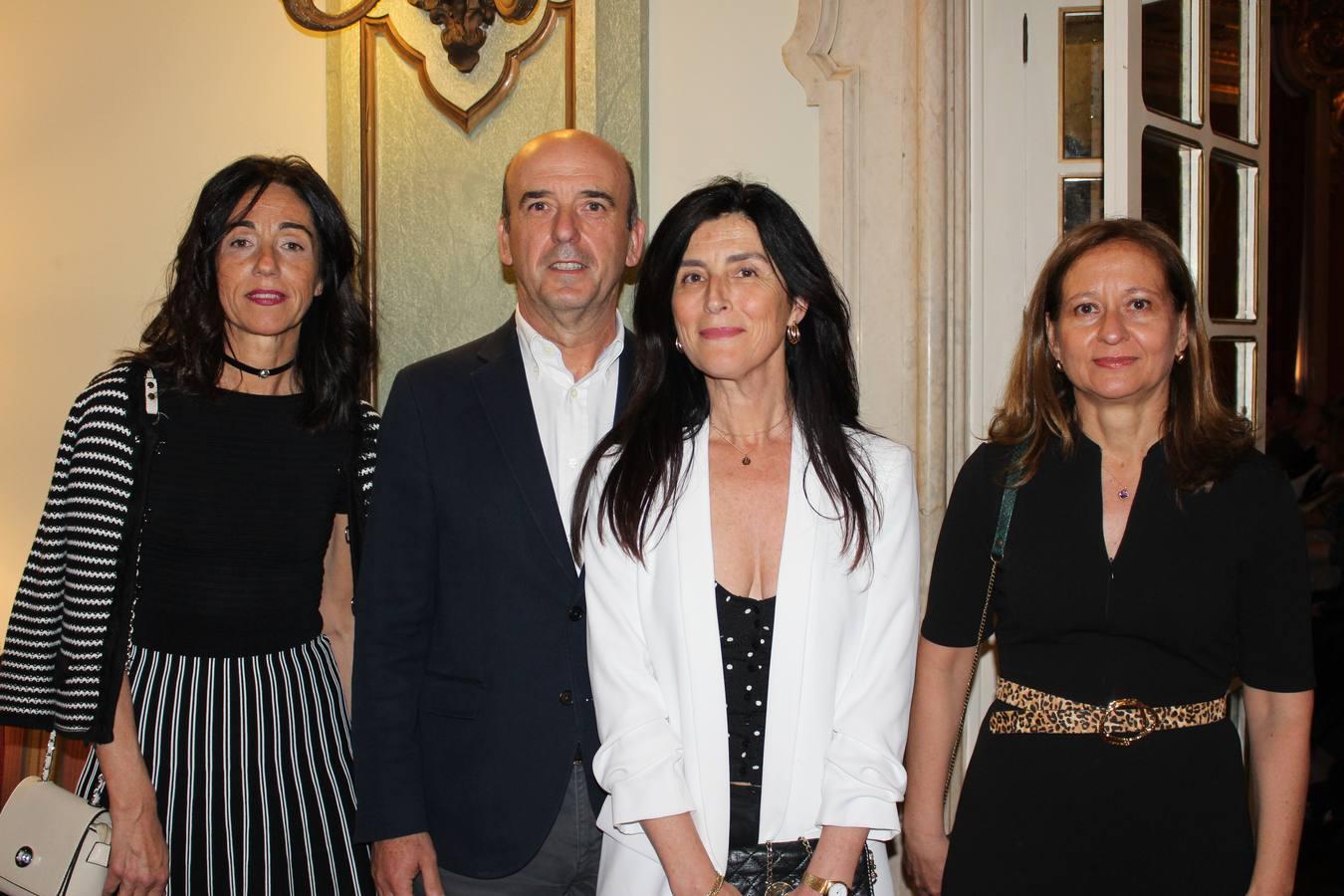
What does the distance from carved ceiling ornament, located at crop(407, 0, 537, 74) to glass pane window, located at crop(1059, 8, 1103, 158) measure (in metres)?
1.49

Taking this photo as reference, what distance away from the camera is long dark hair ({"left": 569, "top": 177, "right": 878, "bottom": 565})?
194 centimetres

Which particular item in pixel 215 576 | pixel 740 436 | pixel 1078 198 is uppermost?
pixel 1078 198

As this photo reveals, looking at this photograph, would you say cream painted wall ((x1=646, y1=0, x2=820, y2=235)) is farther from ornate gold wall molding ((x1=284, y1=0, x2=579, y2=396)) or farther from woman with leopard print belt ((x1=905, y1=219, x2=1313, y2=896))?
woman with leopard print belt ((x1=905, y1=219, x2=1313, y2=896))

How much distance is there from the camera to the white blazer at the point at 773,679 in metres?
1.83

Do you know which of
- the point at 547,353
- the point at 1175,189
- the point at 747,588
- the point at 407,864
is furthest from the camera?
the point at 1175,189

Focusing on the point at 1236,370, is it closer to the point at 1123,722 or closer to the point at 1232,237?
the point at 1232,237

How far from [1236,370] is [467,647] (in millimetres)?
1861

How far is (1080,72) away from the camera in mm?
2938

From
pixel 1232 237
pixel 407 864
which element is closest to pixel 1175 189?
pixel 1232 237

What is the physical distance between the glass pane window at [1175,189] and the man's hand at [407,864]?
6.43ft

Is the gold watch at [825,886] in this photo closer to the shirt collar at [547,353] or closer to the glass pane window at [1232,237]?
the shirt collar at [547,353]

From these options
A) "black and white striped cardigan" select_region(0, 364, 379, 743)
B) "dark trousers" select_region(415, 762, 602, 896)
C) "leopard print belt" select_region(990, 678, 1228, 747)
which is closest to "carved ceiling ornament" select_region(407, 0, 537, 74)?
"black and white striped cardigan" select_region(0, 364, 379, 743)

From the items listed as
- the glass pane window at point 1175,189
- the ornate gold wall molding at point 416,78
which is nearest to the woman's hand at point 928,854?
the glass pane window at point 1175,189

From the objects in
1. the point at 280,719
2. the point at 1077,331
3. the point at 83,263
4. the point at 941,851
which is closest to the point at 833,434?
the point at 1077,331
